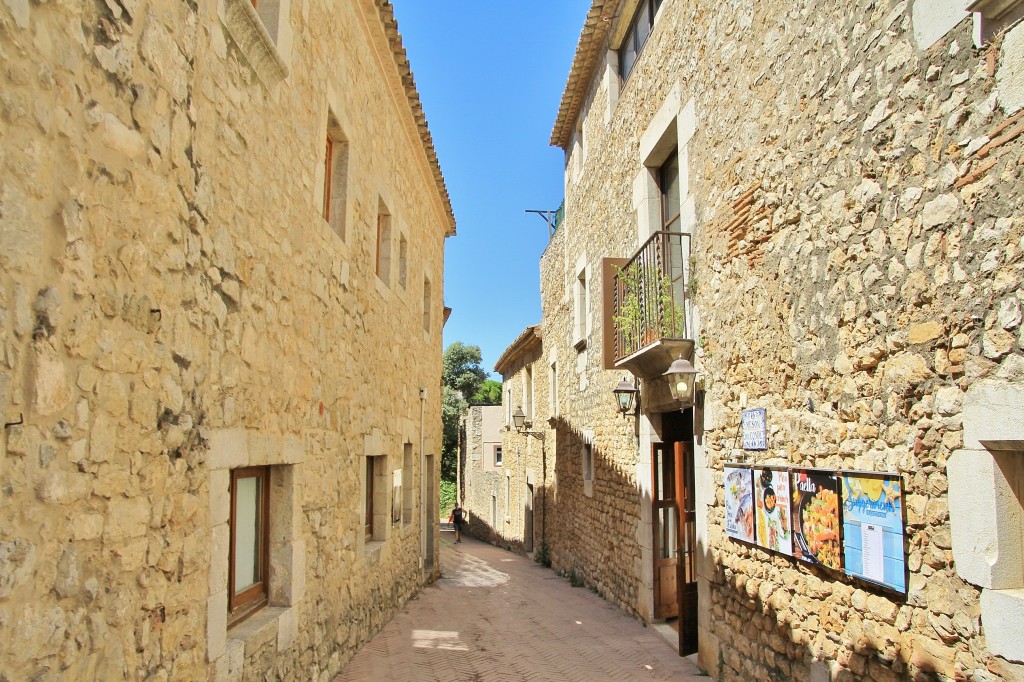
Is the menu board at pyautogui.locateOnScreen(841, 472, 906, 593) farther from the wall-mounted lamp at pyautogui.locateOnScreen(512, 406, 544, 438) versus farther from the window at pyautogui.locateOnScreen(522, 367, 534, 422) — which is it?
the window at pyautogui.locateOnScreen(522, 367, 534, 422)

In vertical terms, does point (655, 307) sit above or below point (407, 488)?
above

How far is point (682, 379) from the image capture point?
20.1 feet

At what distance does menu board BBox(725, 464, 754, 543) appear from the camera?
5277 mm

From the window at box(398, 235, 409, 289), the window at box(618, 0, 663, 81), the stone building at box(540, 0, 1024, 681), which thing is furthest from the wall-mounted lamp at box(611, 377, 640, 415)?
the window at box(618, 0, 663, 81)

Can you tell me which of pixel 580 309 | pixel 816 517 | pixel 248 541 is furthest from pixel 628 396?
pixel 248 541

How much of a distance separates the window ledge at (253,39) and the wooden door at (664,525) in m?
5.47

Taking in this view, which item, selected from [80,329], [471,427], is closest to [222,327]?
[80,329]

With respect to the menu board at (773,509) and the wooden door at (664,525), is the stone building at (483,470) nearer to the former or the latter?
the wooden door at (664,525)

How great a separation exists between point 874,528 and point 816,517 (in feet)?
1.86

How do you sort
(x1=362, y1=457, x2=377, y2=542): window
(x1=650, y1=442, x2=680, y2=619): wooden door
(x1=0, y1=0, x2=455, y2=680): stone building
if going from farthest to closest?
(x1=650, y1=442, x2=680, y2=619): wooden door → (x1=362, y1=457, x2=377, y2=542): window → (x1=0, y1=0, x2=455, y2=680): stone building

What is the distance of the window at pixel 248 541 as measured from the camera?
4152 millimetres

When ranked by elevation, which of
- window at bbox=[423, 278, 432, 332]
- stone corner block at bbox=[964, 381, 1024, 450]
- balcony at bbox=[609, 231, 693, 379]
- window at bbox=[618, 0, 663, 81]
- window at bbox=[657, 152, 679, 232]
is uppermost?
window at bbox=[618, 0, 663, 81]

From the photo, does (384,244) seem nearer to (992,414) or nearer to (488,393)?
(992,414)

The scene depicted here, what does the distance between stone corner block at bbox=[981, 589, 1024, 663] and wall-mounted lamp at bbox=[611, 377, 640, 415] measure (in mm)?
5213
